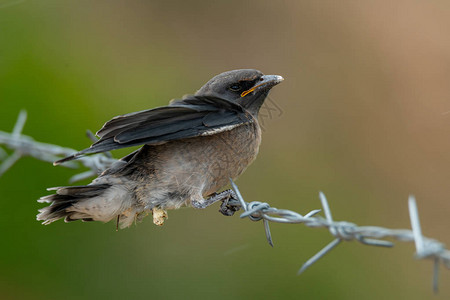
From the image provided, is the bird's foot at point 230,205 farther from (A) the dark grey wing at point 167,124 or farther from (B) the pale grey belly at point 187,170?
(A) the dark grey wing at point 167,124

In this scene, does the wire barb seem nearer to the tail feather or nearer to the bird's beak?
the tail feather

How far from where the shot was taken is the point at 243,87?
14.2ft

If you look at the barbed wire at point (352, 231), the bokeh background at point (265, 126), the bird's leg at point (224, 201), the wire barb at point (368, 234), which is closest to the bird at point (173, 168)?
the bird's leg at point (224, 201)

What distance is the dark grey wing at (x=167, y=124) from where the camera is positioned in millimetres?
3400

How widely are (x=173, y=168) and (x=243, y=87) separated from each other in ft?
2.96

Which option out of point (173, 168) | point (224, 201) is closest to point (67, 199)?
point (173, 168)

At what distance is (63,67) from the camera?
6.88 meters

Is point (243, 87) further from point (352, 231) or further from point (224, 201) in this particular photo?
point (352, 231)

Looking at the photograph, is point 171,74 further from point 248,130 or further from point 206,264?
point 248,130


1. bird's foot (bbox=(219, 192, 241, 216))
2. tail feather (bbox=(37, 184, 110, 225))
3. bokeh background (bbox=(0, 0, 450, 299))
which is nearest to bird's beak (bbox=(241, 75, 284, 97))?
bird's foot (bbox=(219, 192, 241, 216))

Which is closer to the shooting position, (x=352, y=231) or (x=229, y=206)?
(x=352, y=231)

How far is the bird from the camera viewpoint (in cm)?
357

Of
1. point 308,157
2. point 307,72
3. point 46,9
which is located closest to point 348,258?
point 308,157

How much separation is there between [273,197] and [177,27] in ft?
10.1
